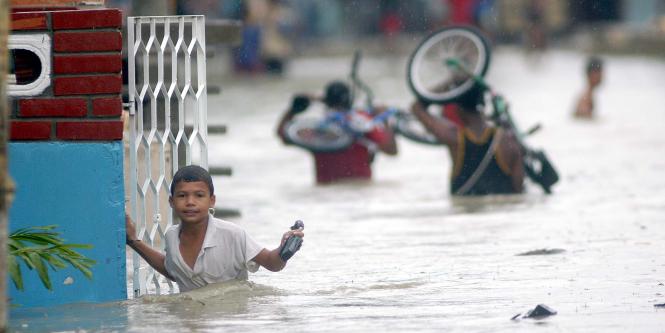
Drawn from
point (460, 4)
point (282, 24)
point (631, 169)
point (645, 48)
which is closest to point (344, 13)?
point (282, 24)

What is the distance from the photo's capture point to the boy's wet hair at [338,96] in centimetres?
1480

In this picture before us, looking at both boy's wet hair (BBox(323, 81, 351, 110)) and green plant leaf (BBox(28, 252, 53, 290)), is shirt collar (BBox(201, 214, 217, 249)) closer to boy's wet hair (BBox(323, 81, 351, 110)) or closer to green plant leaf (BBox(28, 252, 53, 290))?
green plant leaf (BBox(28, 252, 53, 290))

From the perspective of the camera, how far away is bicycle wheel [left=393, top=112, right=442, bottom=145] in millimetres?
14609

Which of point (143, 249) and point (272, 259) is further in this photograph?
point (143, 249)

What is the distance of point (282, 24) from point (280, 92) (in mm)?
17996

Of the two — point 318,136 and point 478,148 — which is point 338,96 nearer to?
point 318,136

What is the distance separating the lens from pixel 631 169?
16578mm

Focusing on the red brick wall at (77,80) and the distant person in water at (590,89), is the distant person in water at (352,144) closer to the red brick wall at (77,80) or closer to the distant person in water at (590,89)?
the red brick wall at (77,80)

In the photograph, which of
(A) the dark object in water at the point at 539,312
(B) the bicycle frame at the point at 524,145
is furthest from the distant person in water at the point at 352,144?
(A) the dark object in water at the point at 539,312

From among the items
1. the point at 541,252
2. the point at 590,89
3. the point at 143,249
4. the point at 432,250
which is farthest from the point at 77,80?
the point at 590,89

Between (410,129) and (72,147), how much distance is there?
750 cm

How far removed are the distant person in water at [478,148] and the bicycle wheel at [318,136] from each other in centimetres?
145

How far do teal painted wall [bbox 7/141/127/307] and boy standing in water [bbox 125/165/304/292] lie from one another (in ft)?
0.49

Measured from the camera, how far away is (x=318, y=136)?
1480cm
